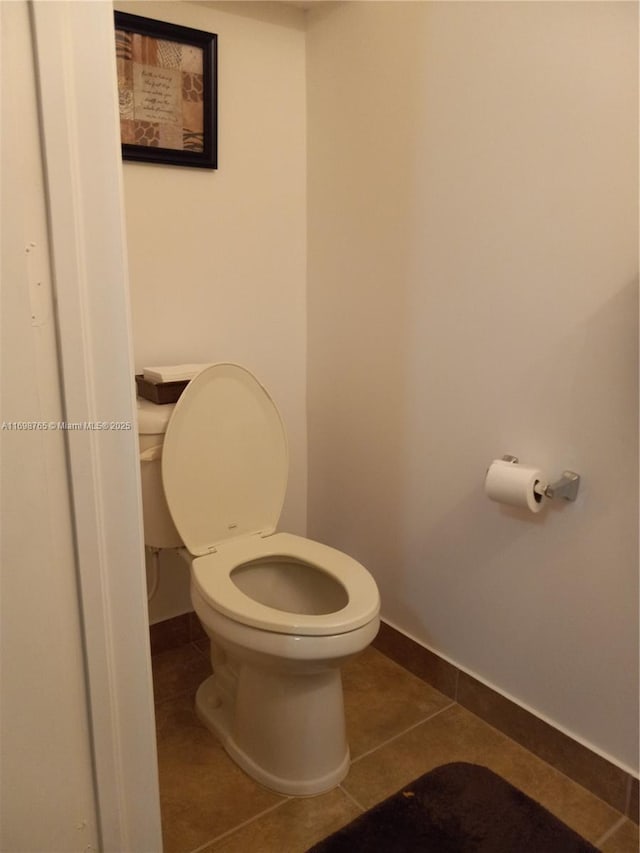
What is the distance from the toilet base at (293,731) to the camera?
4.91 feet

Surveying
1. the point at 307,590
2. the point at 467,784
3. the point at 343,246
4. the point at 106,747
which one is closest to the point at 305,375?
the point at 343,246

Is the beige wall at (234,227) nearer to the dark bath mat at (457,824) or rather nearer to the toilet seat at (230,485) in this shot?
the toilet seat at (230,485)

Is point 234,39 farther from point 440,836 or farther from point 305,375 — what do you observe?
point 440,836

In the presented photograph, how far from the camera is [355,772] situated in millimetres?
1578

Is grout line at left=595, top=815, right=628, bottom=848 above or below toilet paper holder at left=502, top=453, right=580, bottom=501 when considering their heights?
below

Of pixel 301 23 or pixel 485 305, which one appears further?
pixel 301 23

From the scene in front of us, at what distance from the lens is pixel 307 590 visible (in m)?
1.73

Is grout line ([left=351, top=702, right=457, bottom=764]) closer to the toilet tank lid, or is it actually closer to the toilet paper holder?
the toilet paper holder

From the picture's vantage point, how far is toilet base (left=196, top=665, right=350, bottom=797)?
4.91 feet

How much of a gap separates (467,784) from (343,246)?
4.84 feet

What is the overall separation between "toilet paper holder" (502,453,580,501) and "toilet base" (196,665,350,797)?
642 millimetres

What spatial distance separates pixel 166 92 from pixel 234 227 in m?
0.39

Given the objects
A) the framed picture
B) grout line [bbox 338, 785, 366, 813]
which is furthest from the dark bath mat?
the framed picture

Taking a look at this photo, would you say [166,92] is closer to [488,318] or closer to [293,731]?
[488,318]
